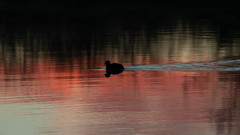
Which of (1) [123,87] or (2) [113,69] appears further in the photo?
(2) [113,69]

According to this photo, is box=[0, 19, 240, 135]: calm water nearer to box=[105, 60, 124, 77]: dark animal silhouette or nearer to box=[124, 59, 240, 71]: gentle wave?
box=[124, 59, 240, 71]: gentle wave

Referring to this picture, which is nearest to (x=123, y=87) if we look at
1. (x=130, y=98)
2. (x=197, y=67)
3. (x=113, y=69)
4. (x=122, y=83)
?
(x=122, y=83)

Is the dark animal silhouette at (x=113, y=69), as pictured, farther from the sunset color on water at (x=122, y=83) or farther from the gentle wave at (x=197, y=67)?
the gentle wave at (x=197, y=67)

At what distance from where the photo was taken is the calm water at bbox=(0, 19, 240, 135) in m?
15.1

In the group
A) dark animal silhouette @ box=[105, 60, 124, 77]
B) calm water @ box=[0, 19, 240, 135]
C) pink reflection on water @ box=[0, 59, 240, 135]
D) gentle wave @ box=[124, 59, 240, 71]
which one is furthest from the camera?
gentle wave @ box=[124, 59, 240, 71]

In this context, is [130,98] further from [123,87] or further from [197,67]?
[197,67]

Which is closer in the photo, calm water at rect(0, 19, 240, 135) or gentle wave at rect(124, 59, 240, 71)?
calm water at rect(0, 19, 240, 135)

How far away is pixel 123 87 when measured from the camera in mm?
20594

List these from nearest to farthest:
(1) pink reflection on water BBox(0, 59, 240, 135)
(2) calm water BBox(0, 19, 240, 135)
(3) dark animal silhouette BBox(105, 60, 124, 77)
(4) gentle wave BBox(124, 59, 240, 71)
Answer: (1) pink reflection on water BBox(0, 59, 240, 135) → (2) calm water BBox(0, 19, 240, 135) → (3) dark animal silhouette BBox(105, 60, 124, 77) → (4) gentle wave BBox(124, 59, 240, 71)

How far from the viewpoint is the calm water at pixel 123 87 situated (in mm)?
15055

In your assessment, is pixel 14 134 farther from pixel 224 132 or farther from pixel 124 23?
pixel 124 23

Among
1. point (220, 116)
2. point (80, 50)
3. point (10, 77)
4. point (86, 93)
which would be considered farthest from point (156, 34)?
point (220, 116)

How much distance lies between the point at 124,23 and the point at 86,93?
39.5 meters

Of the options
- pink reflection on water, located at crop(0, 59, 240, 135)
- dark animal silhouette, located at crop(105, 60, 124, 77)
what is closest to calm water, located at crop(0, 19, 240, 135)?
pink reflection on water, located at crop(0, 59, 240, 135)
